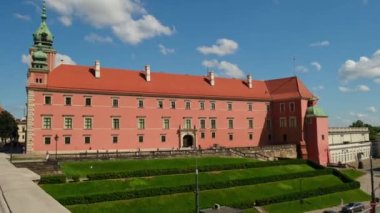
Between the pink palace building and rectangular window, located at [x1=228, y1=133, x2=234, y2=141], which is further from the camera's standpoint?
rectangular window, located at [x1=228, y1=133, x2=234, y2=141]

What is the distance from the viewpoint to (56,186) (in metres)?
36.5

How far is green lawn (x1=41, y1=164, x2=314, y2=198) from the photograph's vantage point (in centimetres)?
3638

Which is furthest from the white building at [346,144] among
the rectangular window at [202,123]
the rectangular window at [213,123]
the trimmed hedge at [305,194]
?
the rectangular window at [202,123]

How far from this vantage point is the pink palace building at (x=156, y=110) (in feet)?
182

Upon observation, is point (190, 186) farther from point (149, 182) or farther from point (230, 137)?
point (230, 137)

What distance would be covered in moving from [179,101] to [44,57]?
23.3 m

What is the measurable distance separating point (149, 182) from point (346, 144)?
59.3 metres

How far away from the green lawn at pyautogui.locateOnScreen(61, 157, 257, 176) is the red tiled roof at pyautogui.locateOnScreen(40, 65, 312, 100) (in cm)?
1539

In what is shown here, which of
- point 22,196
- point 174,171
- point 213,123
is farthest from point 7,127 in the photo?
point 22,196

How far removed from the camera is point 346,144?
85.9m

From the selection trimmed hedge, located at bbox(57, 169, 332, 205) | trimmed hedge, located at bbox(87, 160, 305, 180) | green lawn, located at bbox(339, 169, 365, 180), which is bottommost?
green lawn, located at bbox(339, 169, 365, 180)

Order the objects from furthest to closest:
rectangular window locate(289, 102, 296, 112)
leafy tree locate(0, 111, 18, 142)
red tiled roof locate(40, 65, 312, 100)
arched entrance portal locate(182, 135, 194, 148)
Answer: leafy tree locate(0, 111, 18, 142), rectangular window locate(289, 102, 296, 112), arched entrance portal locate(182, 135, 194, 148), red tiled roof locate(40, 65, 312, 100)

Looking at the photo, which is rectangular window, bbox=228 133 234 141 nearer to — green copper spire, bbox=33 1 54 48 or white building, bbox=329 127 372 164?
white building, bbox=329 127 372 164

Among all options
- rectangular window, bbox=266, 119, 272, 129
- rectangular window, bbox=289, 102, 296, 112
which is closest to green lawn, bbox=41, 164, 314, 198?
rectangular window, bbox=289, 102, 296, 112
